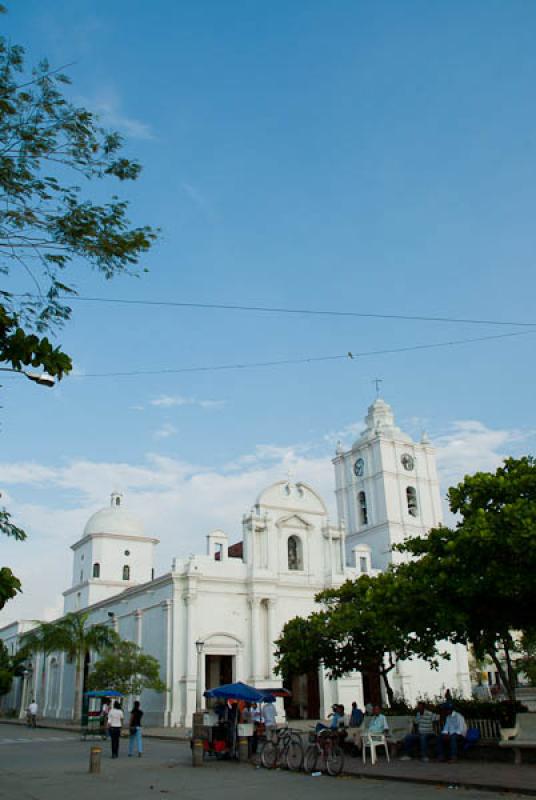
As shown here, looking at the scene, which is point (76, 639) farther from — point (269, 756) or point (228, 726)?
point (269, 756)

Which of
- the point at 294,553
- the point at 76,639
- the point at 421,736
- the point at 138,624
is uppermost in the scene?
the point at 294,553

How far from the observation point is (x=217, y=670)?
39.1 meters

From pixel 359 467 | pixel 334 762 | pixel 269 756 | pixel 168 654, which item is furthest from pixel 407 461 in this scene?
pixel 334 762

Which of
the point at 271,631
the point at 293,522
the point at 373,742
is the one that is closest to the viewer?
the point at 373,742

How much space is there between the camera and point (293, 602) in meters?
38.6

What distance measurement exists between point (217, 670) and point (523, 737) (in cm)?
2655

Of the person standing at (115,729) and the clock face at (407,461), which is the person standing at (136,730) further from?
the clock face at (407,461)

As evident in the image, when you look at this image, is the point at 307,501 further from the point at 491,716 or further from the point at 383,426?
the point at 491,716

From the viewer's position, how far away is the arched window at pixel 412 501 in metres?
47.9

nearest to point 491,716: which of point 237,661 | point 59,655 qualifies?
point 237,661

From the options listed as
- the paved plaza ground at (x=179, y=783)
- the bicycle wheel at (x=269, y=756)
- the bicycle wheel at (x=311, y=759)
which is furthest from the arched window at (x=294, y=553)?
the bicycle wheel at (x=311, y=759)

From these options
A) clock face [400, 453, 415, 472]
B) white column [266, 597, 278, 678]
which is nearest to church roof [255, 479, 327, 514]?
white column [266, 597, 278, 678]

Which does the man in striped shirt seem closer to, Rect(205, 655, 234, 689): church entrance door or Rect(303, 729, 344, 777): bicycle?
Rect(303, 729, 344, 777): bicycle

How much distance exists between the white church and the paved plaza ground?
1178 centimetres
